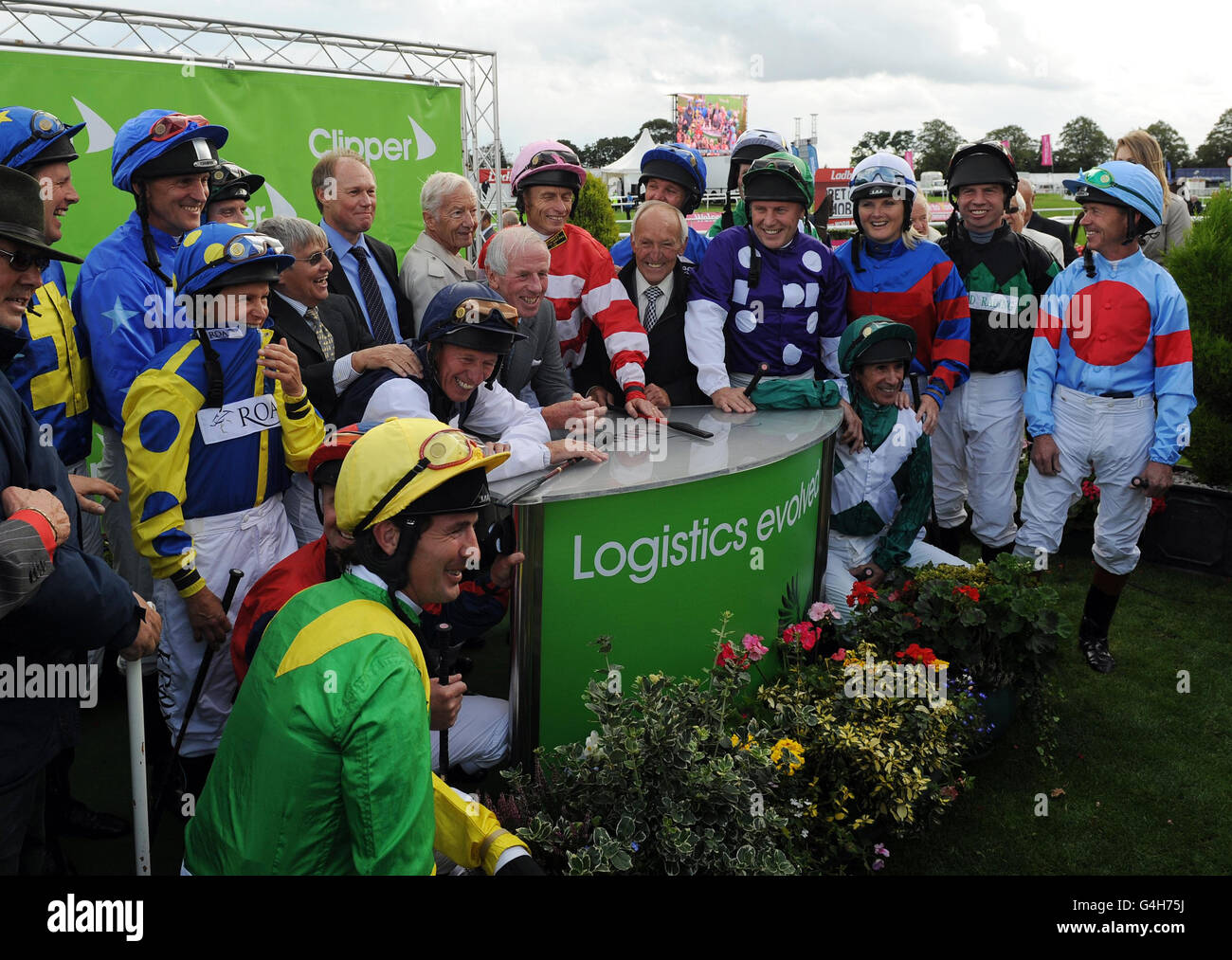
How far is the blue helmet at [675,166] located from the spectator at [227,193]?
2150 mm

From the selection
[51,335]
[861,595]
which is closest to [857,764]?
[861,595]

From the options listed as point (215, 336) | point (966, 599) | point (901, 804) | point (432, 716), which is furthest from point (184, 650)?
point (966, 599)

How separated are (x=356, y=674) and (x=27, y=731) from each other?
1.04 metres

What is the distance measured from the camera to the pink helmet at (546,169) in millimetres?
4992

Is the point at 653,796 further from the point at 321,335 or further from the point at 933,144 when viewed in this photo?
the point at 933,144

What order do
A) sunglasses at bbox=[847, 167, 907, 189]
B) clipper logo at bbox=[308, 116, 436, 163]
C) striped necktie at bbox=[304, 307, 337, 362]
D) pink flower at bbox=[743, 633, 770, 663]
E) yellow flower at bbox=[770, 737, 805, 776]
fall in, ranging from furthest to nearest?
clipper logo at bbox=[308, 116, 436, 163]
sunglasses at bbox=[847, 167, 907, 189]
striped necktie at bbox=[304, 307, 337, 362]
pink flower at bbox=[743, 633, 770, 663]
yellow flower at bbox=[770, 737, 805, 776]

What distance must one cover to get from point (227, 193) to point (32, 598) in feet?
9.39

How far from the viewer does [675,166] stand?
559cm

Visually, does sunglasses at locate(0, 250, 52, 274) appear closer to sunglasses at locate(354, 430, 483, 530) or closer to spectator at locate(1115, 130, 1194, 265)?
sunglasses at locate(354, 430, 483, 530)

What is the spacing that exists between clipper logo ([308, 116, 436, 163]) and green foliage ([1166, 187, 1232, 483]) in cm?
597

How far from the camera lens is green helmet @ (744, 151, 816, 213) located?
15.7ft

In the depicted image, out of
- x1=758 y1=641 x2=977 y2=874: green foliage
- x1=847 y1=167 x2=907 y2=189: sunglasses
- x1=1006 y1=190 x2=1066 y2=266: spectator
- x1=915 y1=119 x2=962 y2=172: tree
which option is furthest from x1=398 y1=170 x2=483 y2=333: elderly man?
x1=915 y1=119 x2=962 y2=172: tree

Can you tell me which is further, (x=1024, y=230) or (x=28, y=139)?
(x=1024, y=230)

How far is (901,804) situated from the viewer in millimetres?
3527
